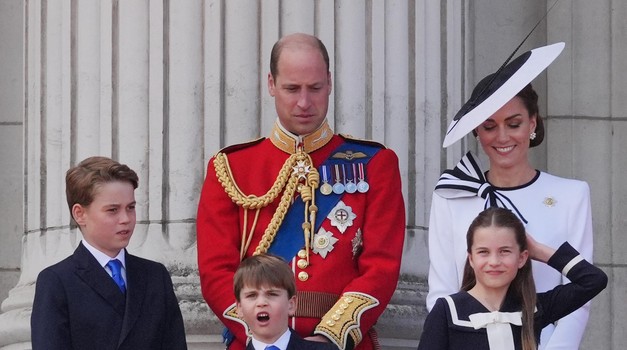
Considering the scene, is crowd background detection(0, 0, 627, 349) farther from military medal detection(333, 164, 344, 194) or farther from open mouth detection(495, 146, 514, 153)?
open mouth detection(495, 146, 514, 153)

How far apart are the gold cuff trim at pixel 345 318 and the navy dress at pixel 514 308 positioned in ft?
0.89

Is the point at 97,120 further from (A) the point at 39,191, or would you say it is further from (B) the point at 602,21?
(B) the point at 602,21

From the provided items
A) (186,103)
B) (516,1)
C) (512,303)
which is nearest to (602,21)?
(516,1)

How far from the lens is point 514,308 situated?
633 cm

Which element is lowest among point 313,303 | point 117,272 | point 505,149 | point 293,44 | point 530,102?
Result: point 313,303

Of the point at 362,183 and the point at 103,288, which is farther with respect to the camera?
the point at 362,183

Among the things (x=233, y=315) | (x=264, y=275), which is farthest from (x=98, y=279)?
(x=264, y=275)

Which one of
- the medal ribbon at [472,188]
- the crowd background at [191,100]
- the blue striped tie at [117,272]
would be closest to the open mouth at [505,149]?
the medal ribbon at [472,188]

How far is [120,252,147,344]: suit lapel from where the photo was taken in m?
6.50

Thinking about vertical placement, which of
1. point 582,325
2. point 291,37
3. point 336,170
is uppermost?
point 291,37

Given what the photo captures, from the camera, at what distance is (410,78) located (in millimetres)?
8117

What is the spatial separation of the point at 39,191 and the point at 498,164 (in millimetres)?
2317

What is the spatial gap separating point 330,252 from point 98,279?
843 millimetres

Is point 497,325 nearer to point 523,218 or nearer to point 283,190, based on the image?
point 523,218
